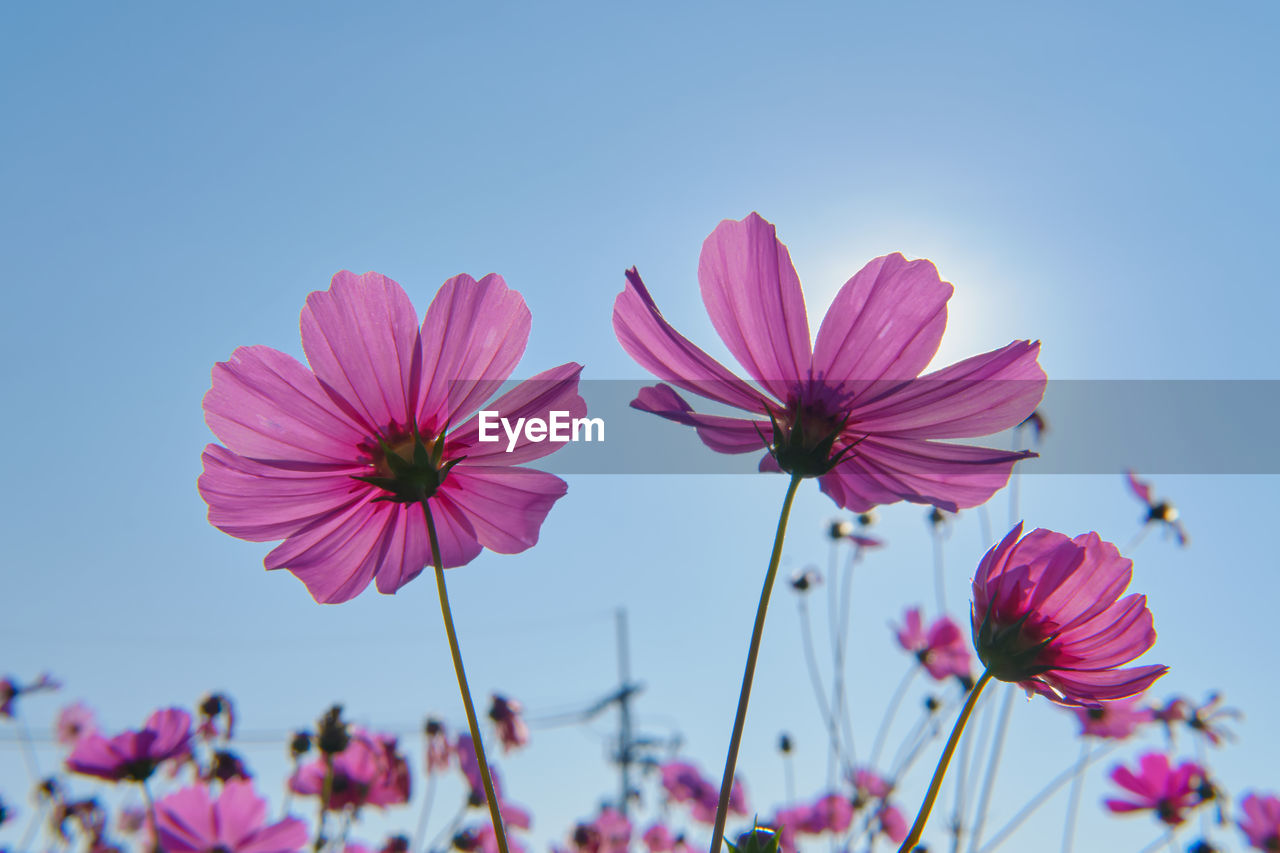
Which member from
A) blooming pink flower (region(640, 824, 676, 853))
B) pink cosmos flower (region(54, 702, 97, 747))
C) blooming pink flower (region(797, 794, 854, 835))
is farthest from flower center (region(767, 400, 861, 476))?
pink cosmos flower (region(54, 702, 97, 747))

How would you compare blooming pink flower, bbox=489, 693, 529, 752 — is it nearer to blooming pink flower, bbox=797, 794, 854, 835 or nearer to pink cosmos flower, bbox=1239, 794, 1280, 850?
blooming pink flower, bbox=797, 794, 854, 835

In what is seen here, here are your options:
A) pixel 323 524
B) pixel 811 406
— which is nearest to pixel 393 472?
pixel 323 524

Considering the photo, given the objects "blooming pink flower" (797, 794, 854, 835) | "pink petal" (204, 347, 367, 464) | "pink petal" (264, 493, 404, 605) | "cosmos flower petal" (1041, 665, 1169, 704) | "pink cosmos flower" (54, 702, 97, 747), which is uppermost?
"pink petal" (204, 347, 367, 464)

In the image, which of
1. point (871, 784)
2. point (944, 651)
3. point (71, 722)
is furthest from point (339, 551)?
point (71, 722)

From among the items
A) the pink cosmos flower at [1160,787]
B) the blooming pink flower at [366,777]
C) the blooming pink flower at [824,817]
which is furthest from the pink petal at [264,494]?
the blooming pink flower at [824,817]

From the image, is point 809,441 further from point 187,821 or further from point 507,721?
point 507,721

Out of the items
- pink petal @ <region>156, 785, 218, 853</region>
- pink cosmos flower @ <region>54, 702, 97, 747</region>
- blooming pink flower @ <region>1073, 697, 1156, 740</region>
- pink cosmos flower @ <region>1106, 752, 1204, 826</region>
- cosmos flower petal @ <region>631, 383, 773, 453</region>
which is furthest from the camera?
pink cosmos flower @ <region>54, 702, 97, 747</region>

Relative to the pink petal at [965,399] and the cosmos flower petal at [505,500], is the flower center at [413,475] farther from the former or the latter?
the pink petal at [965,399]
